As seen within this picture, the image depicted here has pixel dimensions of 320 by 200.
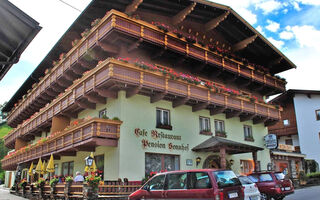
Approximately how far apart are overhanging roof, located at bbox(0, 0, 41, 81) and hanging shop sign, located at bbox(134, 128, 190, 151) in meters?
10.9

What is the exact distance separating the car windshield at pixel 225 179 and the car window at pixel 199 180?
303 millimetres

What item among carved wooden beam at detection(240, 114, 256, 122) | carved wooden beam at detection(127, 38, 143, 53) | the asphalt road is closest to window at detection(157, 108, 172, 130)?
carved wooden beam at detection(127, 38, 143, 53)

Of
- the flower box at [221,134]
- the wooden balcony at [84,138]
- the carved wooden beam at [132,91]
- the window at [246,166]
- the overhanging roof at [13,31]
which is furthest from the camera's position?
the window at [246,166]

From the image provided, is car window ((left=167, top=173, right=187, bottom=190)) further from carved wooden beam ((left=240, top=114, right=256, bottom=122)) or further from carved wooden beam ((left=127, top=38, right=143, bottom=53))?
carved wooden beam ((left=240, top=114, right=256, bottom=122))

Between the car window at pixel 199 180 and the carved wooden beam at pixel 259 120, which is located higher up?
the carved wooden beam at pixel 259 120

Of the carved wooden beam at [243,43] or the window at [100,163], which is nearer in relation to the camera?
the window at [100,163]

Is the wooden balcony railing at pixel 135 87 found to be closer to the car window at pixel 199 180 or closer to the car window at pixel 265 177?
the car window at pixel 265 177

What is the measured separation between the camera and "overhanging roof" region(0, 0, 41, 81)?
6.66 meters

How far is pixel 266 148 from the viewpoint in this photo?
27.5 m

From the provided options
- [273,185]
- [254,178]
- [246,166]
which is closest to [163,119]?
[254,178]

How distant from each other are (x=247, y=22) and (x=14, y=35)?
2201 centimetres

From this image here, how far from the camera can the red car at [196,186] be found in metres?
9.25

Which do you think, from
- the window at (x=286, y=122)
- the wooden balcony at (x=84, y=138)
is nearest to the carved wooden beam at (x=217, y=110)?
the wooden balcony at (x=84, y=138)

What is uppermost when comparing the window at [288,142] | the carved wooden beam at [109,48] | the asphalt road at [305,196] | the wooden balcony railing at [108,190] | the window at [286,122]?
the carved wooden beam at [109,48]
